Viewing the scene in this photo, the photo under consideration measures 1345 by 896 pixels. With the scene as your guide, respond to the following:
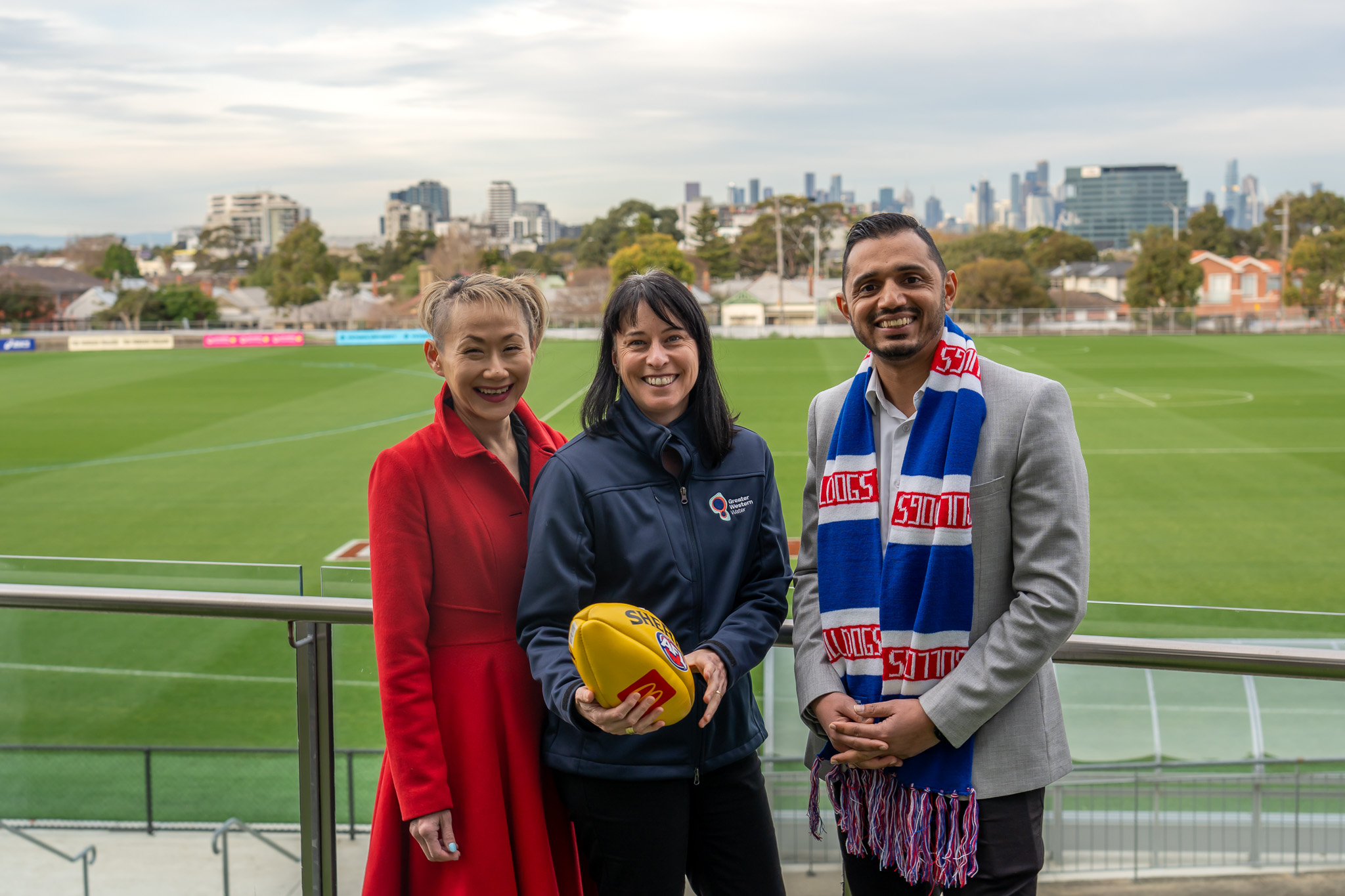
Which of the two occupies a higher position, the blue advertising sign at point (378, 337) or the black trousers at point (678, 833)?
the blue advertising sign at point (378, 337)

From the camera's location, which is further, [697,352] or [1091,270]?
[1091,270]

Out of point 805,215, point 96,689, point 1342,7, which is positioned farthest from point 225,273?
point 1342,7

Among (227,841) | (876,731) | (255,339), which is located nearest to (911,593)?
(876,731)

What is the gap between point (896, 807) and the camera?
199cm

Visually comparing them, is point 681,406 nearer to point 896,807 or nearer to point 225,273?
point 896,807

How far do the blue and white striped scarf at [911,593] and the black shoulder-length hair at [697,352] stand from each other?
0.73 feet

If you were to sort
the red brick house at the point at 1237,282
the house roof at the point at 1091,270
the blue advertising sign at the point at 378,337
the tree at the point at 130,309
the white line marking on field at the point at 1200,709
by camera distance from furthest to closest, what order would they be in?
the house roof at the point at 1091,270, the red brick house at the point at 1237,282, the tree at the point at 130,309, the blue advertising sign at the point at 378,337, the white line marking on field at the point at 1200,709

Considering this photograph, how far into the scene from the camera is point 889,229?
1.98 metres

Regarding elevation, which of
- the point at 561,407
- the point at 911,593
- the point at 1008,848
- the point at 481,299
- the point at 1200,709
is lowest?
the point at 561,407

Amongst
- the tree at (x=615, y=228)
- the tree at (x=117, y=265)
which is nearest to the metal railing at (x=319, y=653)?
the tree at (x=615, y=228)

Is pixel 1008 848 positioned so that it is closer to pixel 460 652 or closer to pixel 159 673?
pixel 460 652

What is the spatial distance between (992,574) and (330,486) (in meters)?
21.0

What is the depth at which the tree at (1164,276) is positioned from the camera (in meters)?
56.4

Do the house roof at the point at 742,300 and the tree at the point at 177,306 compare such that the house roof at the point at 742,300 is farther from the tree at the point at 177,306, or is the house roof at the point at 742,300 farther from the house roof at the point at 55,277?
the house roof at the point at 55,277
